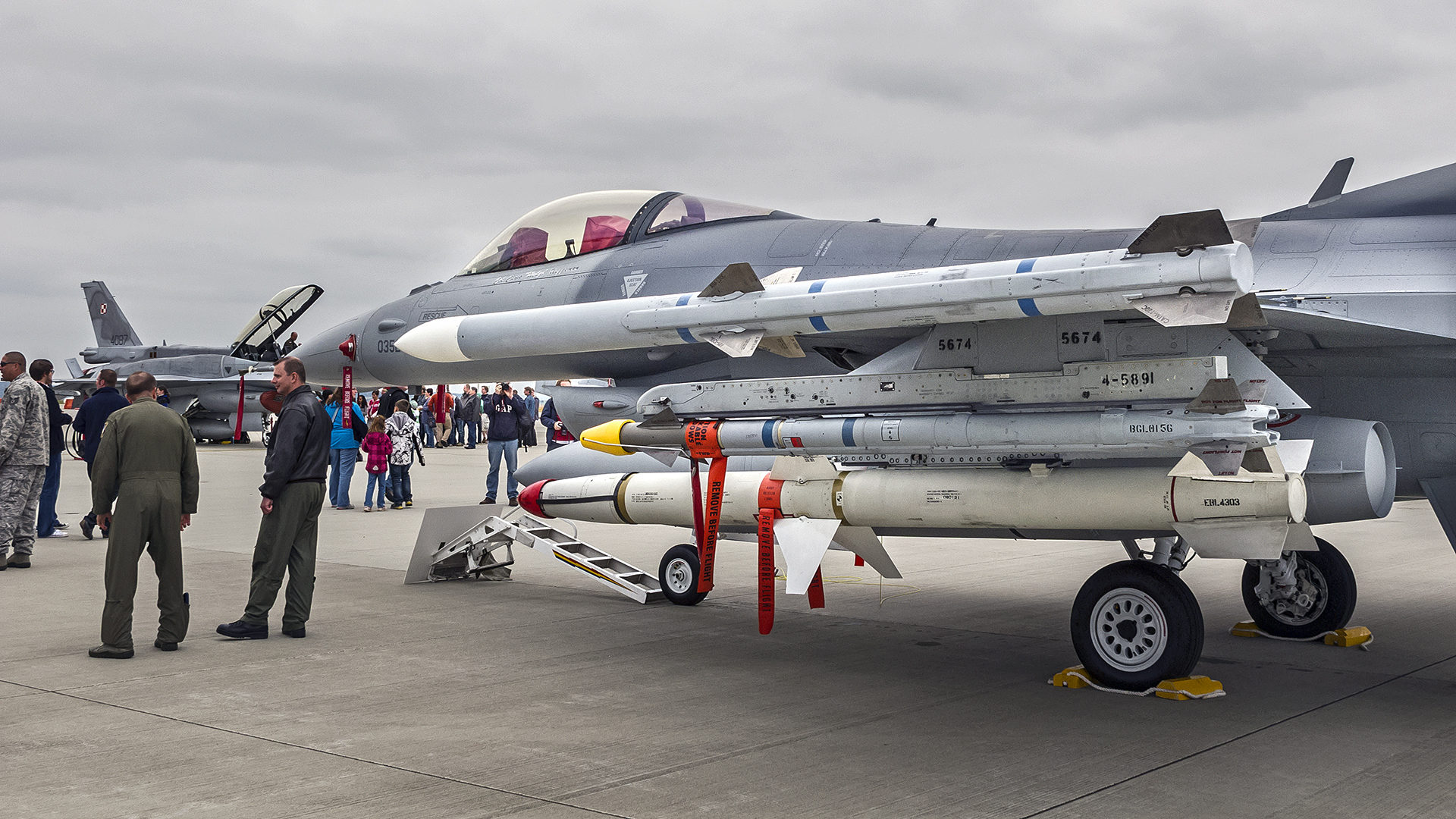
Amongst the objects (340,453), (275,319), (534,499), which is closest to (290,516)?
(534,499)

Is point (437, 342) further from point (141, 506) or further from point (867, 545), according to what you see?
point (867, 545)

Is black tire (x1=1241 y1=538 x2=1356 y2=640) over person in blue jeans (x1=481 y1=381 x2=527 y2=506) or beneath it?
beneath

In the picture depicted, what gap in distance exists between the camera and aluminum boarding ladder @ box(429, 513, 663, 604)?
9594 mm

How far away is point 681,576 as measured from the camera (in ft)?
30.9

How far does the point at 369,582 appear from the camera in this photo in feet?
34.1

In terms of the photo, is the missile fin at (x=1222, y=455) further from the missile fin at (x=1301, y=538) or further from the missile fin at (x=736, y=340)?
the missile fin at (x=736, y=340)

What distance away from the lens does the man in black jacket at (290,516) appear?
7.67 meters

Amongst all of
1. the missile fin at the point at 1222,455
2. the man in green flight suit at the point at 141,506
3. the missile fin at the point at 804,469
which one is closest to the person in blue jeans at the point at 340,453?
the man in green flight suit at the point at 141,506

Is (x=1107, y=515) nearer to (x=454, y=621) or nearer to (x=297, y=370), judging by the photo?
(x=454, y=621)

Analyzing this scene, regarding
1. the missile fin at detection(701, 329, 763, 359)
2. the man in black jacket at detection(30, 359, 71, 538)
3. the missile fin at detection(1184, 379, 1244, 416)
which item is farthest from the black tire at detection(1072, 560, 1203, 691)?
the man in black jacket at detection(30, 359, 71, 538)

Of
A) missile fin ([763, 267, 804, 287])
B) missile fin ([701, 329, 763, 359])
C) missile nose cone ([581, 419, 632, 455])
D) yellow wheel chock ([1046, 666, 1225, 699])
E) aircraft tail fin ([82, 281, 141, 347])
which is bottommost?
yellow wheel chock ([1046, 666, 1225, 699])

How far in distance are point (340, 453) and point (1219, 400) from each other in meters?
14.4

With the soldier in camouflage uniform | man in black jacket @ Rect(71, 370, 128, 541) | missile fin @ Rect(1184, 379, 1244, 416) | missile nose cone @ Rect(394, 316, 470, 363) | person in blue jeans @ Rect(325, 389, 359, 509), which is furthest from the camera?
person in blue jeans @ Rect(325, 389, 359, 509)

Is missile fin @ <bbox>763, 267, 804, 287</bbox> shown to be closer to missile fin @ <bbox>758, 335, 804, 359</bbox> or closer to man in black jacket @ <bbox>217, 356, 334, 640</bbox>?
missile fin @ <bbox>758, 335, 804, 359</bbox>
